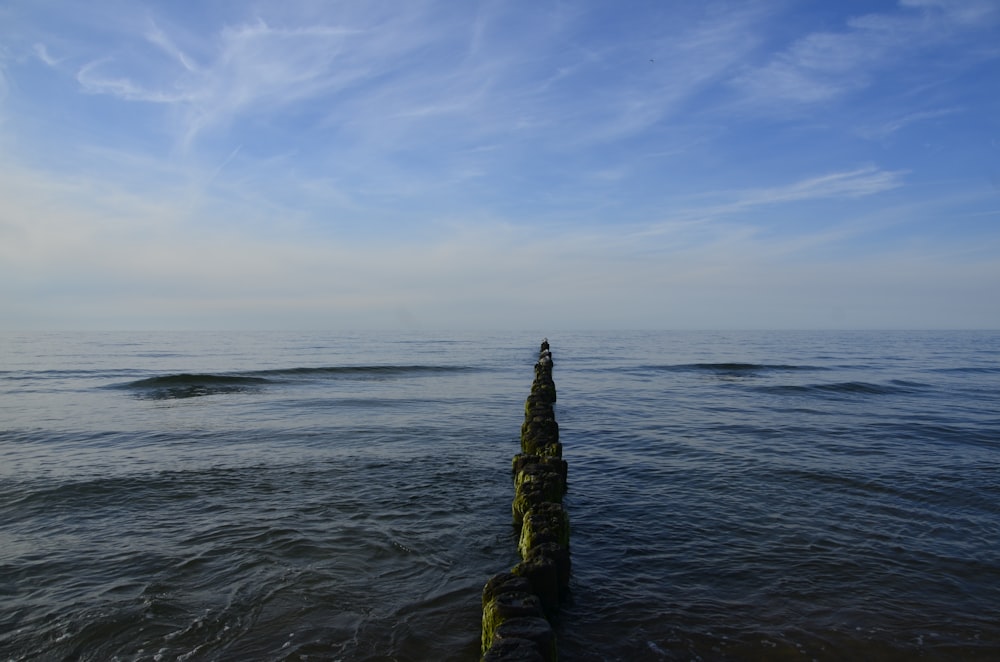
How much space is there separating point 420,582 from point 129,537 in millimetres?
4320

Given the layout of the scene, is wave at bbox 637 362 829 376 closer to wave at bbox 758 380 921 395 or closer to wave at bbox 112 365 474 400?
wave at bbox 758 380 921 395

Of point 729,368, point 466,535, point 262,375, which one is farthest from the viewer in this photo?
point 729,368

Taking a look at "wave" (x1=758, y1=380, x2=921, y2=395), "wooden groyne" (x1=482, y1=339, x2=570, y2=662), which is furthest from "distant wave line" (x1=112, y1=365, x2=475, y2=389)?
"wooden groyne" (x1=482, y1=339, x2=570, y2=662)

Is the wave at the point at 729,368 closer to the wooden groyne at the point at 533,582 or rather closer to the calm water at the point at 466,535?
the calm water at the point at 466,535

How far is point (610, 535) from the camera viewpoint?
7.96 meters

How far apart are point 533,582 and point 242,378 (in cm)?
3181

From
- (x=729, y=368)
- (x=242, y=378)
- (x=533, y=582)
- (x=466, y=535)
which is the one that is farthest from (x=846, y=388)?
(x=242, y=378)

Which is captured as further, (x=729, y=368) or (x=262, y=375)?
(x=729, y=368)

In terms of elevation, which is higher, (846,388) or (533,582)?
(533,582)

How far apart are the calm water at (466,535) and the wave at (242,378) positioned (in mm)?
9805

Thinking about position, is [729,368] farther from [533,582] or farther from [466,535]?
[533,582]

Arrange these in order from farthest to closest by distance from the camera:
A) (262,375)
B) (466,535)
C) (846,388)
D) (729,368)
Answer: (729,368), (262,375), (846,388), (466,535)

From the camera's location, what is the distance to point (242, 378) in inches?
1315

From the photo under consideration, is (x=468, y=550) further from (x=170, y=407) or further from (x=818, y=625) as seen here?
(x=170, y=407)
